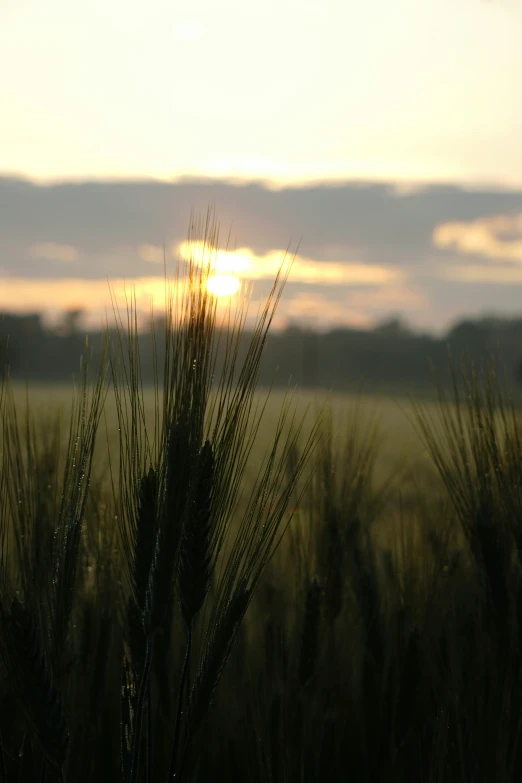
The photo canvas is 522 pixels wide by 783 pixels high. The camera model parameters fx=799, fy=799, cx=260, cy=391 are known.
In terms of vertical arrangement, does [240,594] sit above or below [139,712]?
above

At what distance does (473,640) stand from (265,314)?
1.04m

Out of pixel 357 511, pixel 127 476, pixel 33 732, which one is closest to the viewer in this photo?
pixel 33 732

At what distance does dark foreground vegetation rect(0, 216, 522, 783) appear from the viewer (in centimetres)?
89

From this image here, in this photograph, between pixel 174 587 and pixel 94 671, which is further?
pixel 94 671

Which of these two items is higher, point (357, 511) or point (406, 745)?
point (357, 511)

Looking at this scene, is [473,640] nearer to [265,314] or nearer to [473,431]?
[473,431]

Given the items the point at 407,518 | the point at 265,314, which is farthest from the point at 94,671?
the point at 407,518

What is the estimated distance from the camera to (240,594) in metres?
0.92

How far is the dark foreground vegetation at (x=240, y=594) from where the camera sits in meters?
0.89

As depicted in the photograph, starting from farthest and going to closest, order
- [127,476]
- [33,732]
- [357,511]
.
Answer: [357,511] < [127,476] < [33,732]

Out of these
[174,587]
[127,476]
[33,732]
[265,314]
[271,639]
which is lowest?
[271,639]

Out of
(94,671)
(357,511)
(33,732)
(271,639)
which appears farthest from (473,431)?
(33,732)

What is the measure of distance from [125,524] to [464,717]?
0.76 metres

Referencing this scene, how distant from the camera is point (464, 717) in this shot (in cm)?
136
